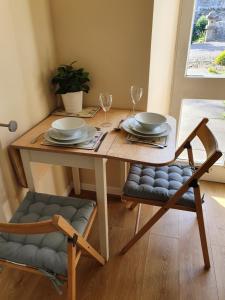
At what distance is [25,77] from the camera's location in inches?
52.8

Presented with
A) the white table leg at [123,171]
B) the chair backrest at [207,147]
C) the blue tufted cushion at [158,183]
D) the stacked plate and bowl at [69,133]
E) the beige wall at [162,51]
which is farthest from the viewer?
the white table leg at [123,171]

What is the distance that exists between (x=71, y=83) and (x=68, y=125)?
0.36m

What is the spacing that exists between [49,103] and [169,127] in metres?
0.86

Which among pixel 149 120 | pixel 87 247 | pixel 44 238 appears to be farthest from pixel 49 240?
pixel 149 120

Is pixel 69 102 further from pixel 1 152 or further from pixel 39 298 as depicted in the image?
pixel 39 298

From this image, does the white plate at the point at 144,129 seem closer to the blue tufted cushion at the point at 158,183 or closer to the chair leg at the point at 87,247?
the blue tufted cushion at the point at 158,183

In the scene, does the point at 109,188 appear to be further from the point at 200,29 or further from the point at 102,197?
the point at 200,29

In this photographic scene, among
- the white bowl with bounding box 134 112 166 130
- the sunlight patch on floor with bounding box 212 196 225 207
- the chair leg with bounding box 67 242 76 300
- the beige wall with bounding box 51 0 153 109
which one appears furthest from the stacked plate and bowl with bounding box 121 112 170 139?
the sunlight patch on floor with bounding box 212 196 225 207

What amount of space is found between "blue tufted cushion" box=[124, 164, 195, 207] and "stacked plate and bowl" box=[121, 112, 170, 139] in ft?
1.03

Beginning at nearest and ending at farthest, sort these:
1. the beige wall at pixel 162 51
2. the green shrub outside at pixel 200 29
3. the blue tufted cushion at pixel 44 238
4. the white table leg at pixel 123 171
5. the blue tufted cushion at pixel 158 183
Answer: the blue tufted cushion at pixel 44 238 < the blue tufted cushion at pixel 158 183 < the beige wall at pixel 162 51 < the green shrub outside at pixel 200 29 < the white table leg at pixel 123 171

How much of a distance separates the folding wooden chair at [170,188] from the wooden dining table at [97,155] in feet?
0.61

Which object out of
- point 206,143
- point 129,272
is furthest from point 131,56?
point 129,272

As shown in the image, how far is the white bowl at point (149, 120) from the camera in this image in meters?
1.25

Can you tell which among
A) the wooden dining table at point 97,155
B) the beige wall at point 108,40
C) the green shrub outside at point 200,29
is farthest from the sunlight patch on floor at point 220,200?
the green shrub outside at point 200,29
